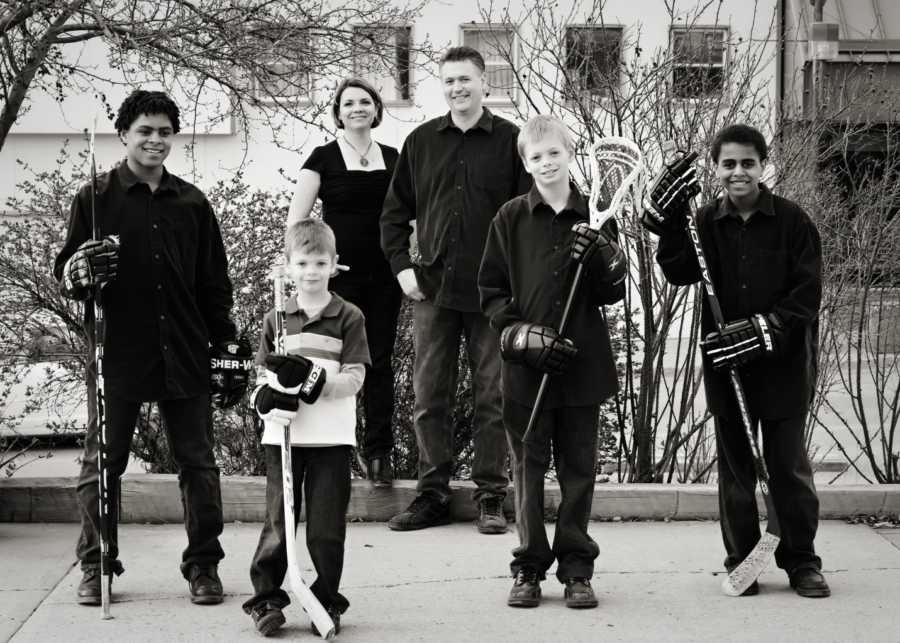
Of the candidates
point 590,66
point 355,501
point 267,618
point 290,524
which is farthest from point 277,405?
point 590,66

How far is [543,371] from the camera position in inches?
187

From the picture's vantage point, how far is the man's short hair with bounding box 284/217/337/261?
455 centimetres

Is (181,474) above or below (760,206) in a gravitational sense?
below

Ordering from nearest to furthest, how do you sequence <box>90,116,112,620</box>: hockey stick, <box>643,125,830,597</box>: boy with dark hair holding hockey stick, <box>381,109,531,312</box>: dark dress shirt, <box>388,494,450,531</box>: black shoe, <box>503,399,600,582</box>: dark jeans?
<box>90,116,112,620</box>: hockey stick < <box>503,399,600,582</box>: dark jeans < <box>643,125,830,597</box>: boy with dark hair holding hockey stick < <box>381,109,531,312</box>: dark dress shirt < <box>388,494,450,531</box>: black shoe

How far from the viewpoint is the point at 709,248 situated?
5.13 m

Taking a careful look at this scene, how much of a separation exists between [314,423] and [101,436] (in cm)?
89

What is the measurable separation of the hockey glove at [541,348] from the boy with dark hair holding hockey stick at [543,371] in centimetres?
2

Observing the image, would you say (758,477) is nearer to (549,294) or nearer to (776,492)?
Result: (776,492)

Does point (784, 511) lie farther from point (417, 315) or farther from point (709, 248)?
point (417, 315)

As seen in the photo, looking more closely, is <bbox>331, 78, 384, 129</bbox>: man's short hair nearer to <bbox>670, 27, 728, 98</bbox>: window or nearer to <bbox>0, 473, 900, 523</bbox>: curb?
<bbox>670, 27, 728, 98</bbox>: window

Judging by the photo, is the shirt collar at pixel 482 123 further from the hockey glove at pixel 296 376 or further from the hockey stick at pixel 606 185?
the hockey glove at pixel 296 376

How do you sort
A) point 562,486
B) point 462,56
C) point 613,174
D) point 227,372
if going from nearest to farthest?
point 562,486 → point 227,372 → point 613,174 → point 462,56

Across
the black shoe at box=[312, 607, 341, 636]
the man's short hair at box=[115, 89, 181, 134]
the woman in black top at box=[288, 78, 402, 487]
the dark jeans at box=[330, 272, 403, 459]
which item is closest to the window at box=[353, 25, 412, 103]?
the woman in black top at box=[288, 78, 402, 487]

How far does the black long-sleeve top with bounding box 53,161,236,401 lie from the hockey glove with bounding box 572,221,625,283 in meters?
1.55
